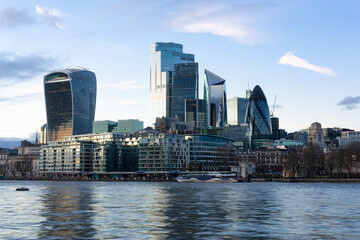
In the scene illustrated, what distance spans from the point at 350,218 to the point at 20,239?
34315 millimetres

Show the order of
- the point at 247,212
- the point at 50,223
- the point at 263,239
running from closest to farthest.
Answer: the point at 263,239
the point at 50,223
the point at 247,212

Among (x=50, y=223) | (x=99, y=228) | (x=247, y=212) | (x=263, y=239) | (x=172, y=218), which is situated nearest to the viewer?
(x=263, y=239)

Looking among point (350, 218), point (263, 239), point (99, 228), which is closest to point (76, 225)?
point (99, 228)

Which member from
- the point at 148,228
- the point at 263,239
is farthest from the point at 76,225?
the point at 263,239

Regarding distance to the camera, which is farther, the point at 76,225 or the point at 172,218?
the point at 172,218

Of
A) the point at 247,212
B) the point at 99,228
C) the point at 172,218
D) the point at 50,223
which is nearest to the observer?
the point at 99,228

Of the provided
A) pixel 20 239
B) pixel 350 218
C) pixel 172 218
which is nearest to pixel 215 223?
pixel 172 218

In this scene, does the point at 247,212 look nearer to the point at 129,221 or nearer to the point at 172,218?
the point at 172,218

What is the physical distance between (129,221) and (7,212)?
19792mm

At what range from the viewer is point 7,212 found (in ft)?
200

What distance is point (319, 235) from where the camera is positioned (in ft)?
132

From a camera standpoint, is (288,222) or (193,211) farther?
(193,211)

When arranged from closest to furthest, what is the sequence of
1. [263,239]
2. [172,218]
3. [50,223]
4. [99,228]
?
[263,239], [99,228], [50,223], [172,218]

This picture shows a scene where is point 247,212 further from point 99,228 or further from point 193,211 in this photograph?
point 99,228
